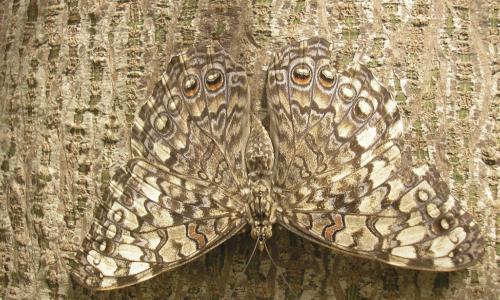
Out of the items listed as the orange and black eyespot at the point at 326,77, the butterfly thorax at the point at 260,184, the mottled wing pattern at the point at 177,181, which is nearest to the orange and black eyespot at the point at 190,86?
the mottled wing pattern at the point at 177,181

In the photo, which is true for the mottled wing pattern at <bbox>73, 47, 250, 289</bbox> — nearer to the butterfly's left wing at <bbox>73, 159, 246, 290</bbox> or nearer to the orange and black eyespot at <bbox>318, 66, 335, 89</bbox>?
the butterfly's left wing at <bbox>73, 159, 246, 290</bbox>

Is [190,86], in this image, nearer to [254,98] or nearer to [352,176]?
[254,98]

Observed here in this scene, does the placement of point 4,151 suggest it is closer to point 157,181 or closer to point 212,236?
point 157,181

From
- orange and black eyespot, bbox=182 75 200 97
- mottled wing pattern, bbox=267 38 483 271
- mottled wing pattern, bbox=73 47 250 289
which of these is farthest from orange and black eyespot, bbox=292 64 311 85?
orange and black eyespot, bbox=182 75 200 97

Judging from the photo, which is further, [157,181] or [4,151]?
[4,151]

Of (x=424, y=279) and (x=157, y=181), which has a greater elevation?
(x=157, y=181)

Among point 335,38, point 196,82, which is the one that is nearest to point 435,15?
point 335,38

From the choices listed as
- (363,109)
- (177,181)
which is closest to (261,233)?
(177,181)

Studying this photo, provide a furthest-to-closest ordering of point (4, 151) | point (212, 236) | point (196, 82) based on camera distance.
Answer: point (4, 151) < point (196, 82) < point (212, 236)
